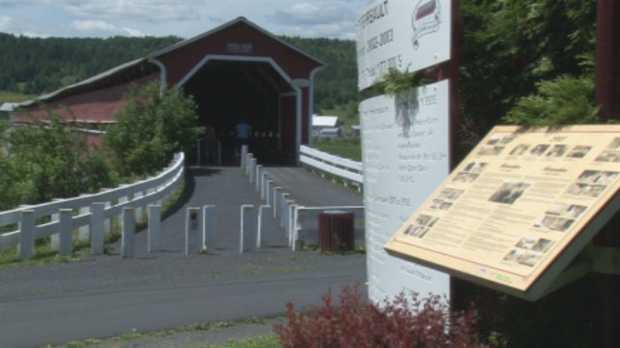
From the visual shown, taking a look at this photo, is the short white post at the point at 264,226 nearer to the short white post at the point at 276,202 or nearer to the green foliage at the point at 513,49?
the short white post at the point at 276,202

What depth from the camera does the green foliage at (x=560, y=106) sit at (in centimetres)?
517

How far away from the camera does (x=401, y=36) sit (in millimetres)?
7078

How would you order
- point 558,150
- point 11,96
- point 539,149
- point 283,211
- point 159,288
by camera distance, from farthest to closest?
1. point 11,96
2. point 283,211
3. point 159,288
4. point 539,149
5. point 558,150

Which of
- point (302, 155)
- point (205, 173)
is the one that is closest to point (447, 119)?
point (205, 173)

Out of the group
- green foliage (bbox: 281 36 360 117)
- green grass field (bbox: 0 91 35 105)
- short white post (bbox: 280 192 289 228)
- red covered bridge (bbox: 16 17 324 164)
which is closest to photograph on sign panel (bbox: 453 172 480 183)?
short white post (bbox: 280 192 289 228)

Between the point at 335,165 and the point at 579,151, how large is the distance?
82.6ft

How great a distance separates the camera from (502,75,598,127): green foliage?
5.17m

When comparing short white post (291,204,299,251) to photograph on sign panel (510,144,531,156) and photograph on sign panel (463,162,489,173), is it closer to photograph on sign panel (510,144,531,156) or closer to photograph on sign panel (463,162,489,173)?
photograph on sign panel (463,162,489,173)

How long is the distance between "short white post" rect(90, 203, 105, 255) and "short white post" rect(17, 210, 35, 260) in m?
0.94

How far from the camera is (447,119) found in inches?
239

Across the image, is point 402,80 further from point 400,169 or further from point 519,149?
point 519,149

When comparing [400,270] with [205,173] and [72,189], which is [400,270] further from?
[205,173]

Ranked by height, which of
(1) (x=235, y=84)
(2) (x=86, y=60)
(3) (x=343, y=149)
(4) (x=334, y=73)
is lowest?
(3) (x=343, y=149)

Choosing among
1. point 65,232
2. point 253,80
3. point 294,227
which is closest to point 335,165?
point 294,227
